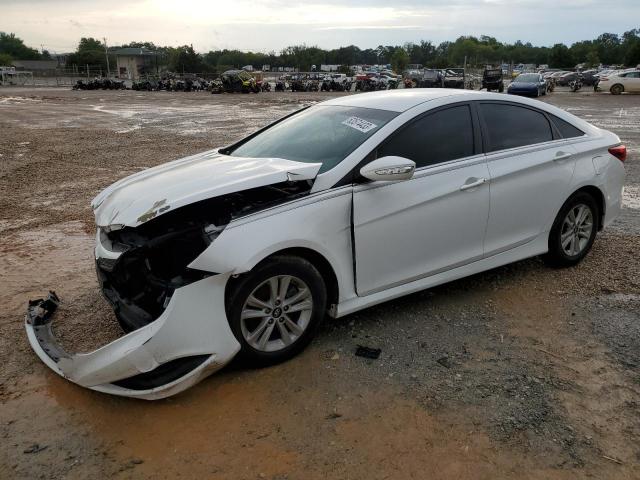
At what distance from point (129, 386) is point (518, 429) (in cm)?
212

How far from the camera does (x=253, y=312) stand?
3.29 m

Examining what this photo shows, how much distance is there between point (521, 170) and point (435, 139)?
2.77ft

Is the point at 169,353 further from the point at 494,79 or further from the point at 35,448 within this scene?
the point at 494,79

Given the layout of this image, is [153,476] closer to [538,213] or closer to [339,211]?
[339,211]

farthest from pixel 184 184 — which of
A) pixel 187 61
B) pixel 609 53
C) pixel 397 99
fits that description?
pixel 609 53

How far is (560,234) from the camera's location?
4.84 meters

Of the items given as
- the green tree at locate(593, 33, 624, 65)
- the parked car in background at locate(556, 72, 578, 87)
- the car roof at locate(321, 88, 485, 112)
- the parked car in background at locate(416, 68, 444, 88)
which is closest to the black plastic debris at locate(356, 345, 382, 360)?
the car roof at locate(321, 88, 485, 112)

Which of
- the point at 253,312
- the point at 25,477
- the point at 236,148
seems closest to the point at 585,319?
the point at 253,312

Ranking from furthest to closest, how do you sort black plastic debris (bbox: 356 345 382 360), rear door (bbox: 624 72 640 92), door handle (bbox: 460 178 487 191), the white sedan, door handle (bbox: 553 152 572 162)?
rear door (bbox: 624 72 640 92) < door handle (bbox: 553 152 572 162) < door handle (bbox: 460 178 487 191) < black plastic debris (bbox: 356 345 382 360) < the white sedan

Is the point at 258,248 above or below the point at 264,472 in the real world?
above

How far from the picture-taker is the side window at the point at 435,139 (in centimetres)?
386

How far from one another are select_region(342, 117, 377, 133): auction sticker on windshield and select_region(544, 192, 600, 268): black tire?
6.55ft

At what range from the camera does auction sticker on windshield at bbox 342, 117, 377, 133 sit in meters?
3.92

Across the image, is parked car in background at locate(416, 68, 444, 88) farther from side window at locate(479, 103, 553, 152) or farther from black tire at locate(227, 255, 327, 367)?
black tire at locate(227, 255, 327, 367)
